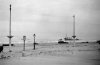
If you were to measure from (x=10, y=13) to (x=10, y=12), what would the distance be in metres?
0.20

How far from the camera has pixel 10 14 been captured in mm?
37250

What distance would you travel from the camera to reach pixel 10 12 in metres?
37.2

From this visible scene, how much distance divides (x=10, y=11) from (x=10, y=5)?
1213mm

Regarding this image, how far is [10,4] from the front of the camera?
36.7 meters

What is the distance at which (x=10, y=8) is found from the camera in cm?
3712

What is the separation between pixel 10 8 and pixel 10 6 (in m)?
0.41

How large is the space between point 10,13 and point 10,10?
0.59 m

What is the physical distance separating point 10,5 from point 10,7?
41 cm

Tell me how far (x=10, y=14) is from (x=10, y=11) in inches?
23.3

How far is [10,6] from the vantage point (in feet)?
121

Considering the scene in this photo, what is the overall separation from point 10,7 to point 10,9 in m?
0.46

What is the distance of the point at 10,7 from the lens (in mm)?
36969

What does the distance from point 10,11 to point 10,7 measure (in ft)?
2.64
